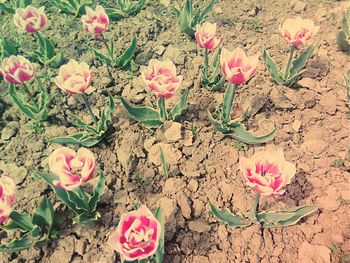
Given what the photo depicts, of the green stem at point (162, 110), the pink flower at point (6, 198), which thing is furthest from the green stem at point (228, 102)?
Result: the pink flower at point (6, 198)

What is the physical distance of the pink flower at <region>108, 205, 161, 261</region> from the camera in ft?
5.83

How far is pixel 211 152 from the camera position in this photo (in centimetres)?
276

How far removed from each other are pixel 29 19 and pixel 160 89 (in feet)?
4.24

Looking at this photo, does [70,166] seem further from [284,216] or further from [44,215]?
[284,216]

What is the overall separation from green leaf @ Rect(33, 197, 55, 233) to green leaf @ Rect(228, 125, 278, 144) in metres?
1.31

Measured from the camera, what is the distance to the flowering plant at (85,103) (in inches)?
95.9

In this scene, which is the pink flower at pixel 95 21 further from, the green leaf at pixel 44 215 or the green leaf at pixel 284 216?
the green leaf at pixel 284 216

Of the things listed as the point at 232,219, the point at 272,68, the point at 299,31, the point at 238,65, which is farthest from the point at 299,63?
the point at 232,219

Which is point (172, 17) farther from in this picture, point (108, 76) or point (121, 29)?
point (108, 76)

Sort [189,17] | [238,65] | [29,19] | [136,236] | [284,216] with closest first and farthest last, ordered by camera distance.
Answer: [136,236]
[284,216]
[238,65]
[29,19]
[189,17]

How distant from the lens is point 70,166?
206 cm

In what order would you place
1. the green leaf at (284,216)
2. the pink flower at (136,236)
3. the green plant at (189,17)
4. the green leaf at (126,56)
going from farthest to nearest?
the green plant at (189,17)
the green leaf at (126,56)
the green leaf at (284,216)
the pink flower at (136,236)

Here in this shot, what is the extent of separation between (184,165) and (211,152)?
0.72 feet

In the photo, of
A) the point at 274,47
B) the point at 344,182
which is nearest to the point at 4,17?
the point at 274,47
